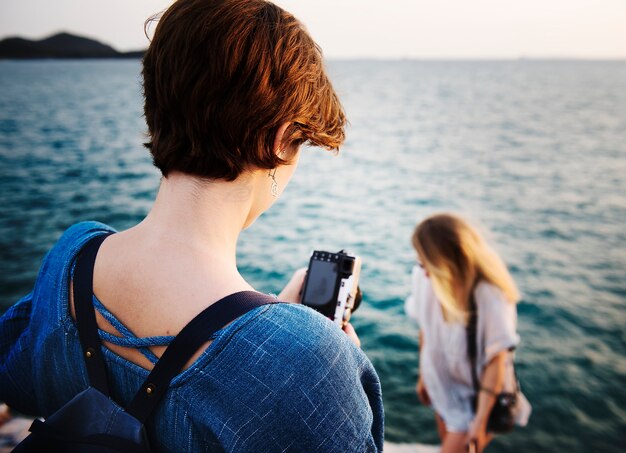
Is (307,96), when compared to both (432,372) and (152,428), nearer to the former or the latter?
(152,428)

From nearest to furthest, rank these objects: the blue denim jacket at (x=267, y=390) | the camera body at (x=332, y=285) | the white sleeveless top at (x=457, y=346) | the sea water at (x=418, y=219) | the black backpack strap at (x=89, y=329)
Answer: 1. the blue denim jacket at (x=267, y=390)
2. the black backpack strap at (x=89, y=329)
3. the camera body at (x=332, y=285)
4. the white sleeveless top at (x=457, y=346)
5. the sea water at (x=418, y=219)

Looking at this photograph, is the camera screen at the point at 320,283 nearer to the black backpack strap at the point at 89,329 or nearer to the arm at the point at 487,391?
the black backpack strap at the point at 89,329

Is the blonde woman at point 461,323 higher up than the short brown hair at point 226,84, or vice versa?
the short brown hair at point 226,84

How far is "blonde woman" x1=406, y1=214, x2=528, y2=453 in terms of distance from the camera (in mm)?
3184

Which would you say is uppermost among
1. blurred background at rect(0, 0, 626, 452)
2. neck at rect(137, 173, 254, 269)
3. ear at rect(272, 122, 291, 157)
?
ear at rect(272, 122, 291, 157)

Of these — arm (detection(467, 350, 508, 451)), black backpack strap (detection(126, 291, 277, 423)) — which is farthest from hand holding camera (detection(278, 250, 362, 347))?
arm (detection(467, 350, 508, 451))

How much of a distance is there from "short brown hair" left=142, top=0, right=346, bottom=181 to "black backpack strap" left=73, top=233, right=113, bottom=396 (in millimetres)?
352

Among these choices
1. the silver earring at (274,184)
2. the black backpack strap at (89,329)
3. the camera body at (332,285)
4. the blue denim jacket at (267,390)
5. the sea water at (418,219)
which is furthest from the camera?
the sea water at (418,219)

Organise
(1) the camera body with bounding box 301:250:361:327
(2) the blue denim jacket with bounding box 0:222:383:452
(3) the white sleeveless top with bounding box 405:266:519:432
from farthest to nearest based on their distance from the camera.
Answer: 1. (3) the white sleeveless top with bounding box 405:266:519:432
2. (1) the camera body with bounding box 301:250:361:327
3. (2) the blue denim jacket with bounding box 0:222:383:452

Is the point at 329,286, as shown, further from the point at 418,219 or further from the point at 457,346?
the point at 418,219

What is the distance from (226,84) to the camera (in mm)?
985

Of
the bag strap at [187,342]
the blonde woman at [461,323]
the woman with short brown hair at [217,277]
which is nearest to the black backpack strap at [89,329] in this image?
Result: the woman with short brown hair at [217,277]

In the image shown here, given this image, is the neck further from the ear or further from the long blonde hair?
the long blonde hair

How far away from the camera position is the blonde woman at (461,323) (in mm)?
3184
